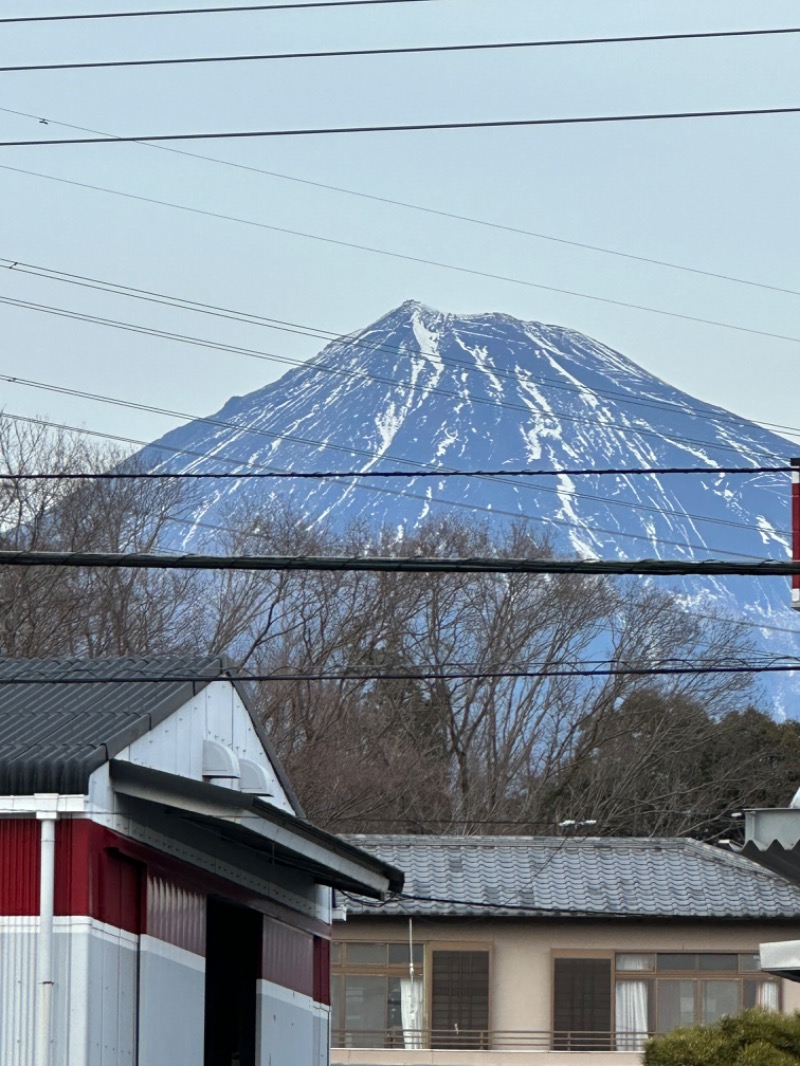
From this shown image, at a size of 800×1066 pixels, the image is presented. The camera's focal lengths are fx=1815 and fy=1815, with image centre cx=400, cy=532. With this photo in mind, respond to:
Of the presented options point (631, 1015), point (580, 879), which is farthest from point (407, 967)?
point (631, 1015)

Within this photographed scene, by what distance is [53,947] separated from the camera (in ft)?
52.8

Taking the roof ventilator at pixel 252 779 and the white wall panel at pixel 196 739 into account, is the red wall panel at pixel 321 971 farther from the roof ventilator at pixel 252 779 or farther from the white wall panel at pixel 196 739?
the roof ventilator at pixel 252 779

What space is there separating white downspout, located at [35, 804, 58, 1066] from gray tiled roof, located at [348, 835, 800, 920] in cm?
1673

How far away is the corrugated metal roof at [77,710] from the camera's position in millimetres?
16453

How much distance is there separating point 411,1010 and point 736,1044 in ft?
52.2

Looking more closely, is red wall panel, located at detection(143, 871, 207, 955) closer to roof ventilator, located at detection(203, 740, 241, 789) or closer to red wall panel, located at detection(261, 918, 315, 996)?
roof ventilator, located at detection(203, 740, 241, 789)

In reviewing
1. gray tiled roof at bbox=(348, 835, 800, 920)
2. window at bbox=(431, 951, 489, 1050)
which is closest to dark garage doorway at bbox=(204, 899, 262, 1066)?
gray tiled roof at bbox=(348, 835, 800, 920)

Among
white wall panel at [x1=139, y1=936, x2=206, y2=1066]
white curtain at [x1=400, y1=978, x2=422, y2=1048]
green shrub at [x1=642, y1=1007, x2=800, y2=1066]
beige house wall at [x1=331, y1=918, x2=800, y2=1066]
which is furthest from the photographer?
white curtain at [x1=400, y1=978, x2=422, y2=1048]

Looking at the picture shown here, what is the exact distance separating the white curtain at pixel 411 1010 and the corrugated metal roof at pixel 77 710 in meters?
14.7

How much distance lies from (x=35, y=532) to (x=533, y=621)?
18.1 metres

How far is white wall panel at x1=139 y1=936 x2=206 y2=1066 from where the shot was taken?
17141 millimetres

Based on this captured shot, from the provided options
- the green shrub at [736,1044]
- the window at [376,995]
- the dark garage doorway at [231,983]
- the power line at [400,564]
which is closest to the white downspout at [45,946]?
the dark garage doorway at [231,983]

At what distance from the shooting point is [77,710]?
60.7ft

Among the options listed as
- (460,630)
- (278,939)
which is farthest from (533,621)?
(278,939)
